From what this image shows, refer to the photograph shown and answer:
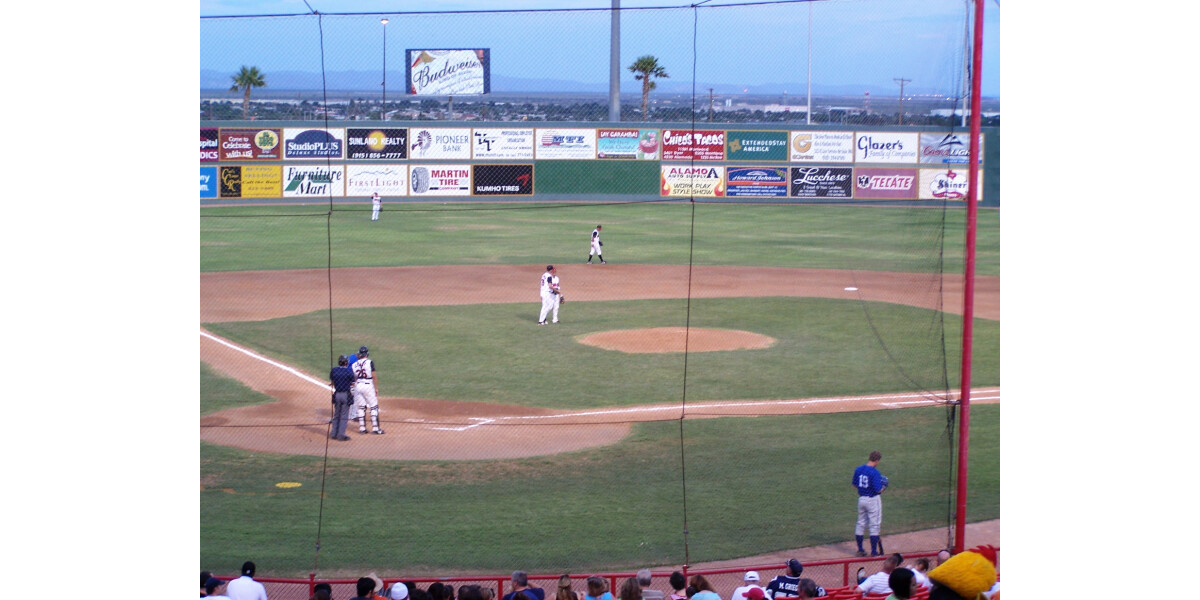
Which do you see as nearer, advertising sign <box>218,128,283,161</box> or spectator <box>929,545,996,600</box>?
spectator <box>929,545,996,600</box>

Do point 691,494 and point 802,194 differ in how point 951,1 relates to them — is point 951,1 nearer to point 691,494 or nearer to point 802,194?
point 691,494

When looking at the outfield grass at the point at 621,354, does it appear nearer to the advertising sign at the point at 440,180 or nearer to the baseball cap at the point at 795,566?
the baseball cap at the point at 795,566

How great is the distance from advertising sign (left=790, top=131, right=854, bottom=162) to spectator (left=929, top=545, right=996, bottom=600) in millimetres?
28097

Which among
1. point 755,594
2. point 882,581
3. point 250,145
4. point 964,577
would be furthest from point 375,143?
point 964,577

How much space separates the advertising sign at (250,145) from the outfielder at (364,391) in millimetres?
16497

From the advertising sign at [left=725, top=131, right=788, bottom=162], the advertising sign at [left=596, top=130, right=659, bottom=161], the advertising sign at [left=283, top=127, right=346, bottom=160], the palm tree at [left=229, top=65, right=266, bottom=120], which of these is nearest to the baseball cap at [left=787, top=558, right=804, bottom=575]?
the palm tree at [left=229, top=65, right=266, bottom=120]

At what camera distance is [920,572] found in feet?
26.3

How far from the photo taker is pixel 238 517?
10961 mm

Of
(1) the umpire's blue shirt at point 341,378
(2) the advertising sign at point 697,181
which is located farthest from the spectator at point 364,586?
(2) the advertising sign at point 697,181

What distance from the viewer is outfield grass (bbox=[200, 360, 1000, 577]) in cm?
1025

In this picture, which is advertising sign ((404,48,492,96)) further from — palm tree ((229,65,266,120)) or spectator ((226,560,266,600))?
spectator ((226,560,266,600))

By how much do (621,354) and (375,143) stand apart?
13221 mm

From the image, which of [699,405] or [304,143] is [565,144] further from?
[699,405]

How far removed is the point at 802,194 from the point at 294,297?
1627cm
